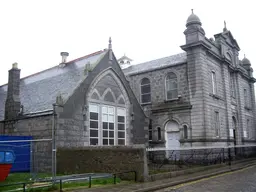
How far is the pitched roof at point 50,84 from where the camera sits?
59.4 feet

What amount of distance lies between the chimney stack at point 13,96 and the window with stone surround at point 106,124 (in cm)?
502

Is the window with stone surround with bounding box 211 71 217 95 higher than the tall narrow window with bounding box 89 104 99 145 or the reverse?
higher

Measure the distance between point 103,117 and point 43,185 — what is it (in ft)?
29.4

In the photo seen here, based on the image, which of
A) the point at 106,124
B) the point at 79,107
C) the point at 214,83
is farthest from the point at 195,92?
the point at 79,107

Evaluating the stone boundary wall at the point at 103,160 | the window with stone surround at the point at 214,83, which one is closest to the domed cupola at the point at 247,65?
the window with stone surround at the point at 214,83

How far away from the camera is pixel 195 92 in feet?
80.3

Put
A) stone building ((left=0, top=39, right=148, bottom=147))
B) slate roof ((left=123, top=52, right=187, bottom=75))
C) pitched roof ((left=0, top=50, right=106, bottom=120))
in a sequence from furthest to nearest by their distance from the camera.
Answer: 1. slate roof ((left=123, top=52, right=187, bottom=75))
2. pitched roof ((left=0, top=50, right=106, bottom=120))
3. stone building ((left=0, top=39, right=148, bottom=147))

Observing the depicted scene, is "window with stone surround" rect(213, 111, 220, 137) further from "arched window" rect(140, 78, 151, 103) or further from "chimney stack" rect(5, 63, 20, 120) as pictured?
"chimney stack" rect(5, 63, 20, 120)

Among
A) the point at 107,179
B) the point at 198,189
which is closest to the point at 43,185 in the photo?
the point at 107,179

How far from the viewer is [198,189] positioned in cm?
1177

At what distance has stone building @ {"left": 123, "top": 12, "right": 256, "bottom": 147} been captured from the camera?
24234 millimetres

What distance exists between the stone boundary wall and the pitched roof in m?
3.22

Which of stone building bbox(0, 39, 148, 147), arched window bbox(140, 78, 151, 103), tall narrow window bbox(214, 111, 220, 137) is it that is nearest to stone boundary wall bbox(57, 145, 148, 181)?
stone building bbox(0, 39, 148, 147)

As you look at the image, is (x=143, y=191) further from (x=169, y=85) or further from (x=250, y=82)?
(x=250, y=82)
